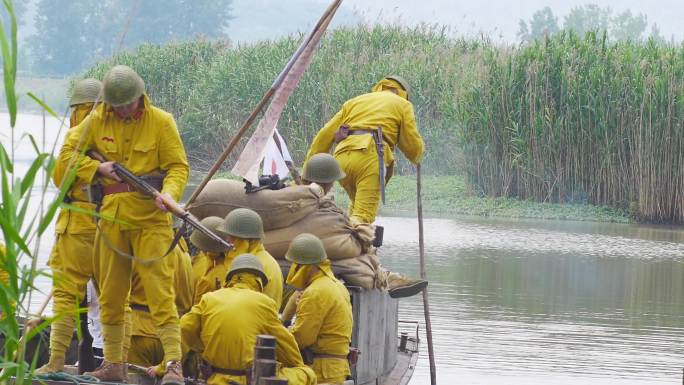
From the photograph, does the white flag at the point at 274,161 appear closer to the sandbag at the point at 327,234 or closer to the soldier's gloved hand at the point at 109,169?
the sandbag at the point at 327,234

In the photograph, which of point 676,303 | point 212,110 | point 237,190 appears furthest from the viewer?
point 212,110

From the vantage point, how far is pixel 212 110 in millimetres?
32719

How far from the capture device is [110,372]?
25.6 feet

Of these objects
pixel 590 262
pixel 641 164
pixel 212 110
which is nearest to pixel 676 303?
pixel 590 262

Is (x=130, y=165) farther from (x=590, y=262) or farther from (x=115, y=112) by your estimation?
(x=590, y=262)

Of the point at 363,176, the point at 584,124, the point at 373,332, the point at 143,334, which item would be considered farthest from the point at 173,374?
the point at 584,124

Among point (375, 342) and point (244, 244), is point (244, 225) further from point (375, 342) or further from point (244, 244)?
point (375, 342)

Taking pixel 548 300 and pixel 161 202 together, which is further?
pixel 548 300

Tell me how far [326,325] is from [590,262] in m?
13.5

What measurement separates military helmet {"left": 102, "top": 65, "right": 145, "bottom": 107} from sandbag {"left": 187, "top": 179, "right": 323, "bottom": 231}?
175 centimetres

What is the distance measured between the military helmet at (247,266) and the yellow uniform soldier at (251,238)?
0.36 metres

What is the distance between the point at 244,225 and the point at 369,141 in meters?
3.11

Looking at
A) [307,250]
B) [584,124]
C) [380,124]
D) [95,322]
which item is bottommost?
[95,322]

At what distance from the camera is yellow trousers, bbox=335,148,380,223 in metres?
11.2
